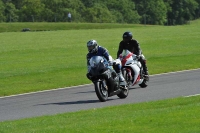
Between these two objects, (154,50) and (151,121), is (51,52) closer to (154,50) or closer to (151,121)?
(154,50)

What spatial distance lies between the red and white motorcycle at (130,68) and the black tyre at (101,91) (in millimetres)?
2067

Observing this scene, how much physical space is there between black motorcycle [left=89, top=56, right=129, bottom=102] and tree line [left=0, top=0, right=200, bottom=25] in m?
98.7

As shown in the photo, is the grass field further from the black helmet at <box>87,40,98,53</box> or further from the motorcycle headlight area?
the black helmet at <box>87,40,98,53</box>

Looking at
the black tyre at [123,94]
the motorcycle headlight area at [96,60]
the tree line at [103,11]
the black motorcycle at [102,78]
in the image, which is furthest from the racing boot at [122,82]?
the tree line at [103,11]

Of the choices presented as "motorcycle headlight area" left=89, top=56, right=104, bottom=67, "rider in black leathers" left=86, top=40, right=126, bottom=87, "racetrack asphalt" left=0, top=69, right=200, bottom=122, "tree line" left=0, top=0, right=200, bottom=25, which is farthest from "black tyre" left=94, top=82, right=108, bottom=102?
"tree line" left=0, top=0, right=200, bottom=25

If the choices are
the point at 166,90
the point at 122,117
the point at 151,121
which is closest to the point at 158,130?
the point at 151,121

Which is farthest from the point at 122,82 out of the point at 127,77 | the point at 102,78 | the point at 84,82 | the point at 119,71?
the point at 84,82

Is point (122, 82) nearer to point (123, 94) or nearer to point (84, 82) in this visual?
point (123, 94)

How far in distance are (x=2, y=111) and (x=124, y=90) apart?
346 cm

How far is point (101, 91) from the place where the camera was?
17.0 meters

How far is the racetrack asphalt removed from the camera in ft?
52.2

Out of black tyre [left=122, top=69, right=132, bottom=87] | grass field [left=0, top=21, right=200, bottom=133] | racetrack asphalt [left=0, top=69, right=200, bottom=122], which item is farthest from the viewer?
black tyre [left=122, top=69, right=132, bottom=87]

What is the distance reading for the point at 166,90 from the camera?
18.9 m

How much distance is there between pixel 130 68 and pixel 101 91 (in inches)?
107
